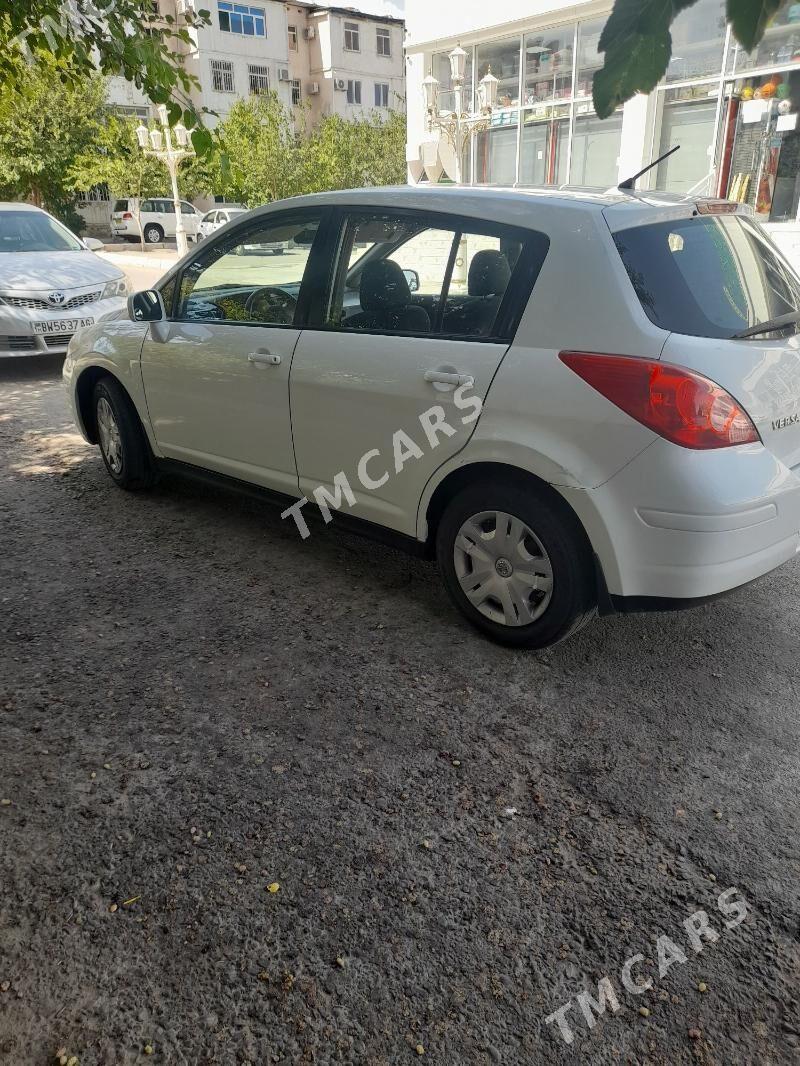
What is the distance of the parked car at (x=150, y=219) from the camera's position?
128 feet

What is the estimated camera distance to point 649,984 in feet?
6.61

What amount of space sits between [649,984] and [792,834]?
0.77 m

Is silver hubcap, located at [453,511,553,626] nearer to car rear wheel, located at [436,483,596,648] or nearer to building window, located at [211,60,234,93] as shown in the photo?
car rear wheel, located at [436,483,596,648]

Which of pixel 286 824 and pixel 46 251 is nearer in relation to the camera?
pixel 286 824

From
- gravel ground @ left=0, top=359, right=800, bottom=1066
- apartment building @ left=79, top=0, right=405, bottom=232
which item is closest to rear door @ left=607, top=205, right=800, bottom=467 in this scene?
gravel ground @ left=0, top=359, right=800, bottom=1066

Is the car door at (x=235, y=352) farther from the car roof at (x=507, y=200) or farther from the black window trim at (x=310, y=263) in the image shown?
the car roof at (x=507, y=200)

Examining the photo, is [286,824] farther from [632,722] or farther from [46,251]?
[46,251]

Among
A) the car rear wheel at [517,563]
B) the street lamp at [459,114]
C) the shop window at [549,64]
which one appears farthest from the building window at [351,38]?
the car rear wheel at [517,563]

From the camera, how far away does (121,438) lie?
5.14 metres

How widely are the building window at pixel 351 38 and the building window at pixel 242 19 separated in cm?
608

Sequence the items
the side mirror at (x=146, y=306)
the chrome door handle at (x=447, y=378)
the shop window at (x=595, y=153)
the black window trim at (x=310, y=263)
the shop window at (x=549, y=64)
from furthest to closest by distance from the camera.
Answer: the shop window at (x=549, y=64)
the shop window at (x=595, y=153)
the side mirror at (x=146, y=306)
the black window trim at (x=310, y=263)
the chrome door handle at (x=447, y=378)

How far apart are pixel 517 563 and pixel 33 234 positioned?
958 cm

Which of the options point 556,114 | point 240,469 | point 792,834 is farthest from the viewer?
point 556,114

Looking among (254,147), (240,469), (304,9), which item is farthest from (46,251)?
(304,9)
